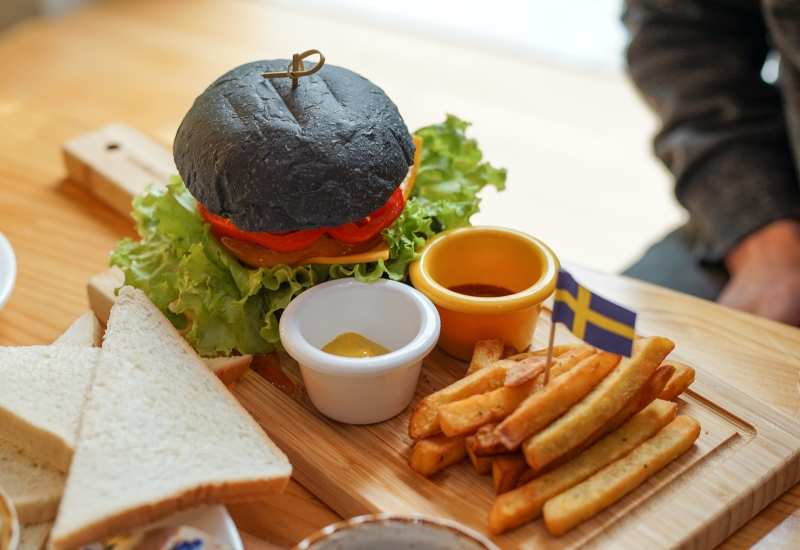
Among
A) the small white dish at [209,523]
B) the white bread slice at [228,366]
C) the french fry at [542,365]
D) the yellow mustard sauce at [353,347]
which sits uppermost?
the french fry at [542,365]

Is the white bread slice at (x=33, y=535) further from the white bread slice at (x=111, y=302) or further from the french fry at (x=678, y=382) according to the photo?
the french fry at (x=678, y=382)

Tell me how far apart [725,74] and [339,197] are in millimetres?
1705

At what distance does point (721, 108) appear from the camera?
2.63 metres

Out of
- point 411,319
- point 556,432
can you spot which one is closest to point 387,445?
point 411,319

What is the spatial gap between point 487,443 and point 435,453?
0.13m

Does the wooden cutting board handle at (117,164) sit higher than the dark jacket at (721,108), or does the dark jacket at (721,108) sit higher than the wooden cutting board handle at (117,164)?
the dark jacket at (721,108)

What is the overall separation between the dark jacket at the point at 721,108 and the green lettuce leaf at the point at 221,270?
977 mm

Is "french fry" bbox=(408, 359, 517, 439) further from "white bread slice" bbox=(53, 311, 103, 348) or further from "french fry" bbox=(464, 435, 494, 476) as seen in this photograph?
"white bread slice" bbox=(53, 311, 103, 348)

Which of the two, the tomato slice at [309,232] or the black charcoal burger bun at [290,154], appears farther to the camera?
the tomato slice at [309,232]

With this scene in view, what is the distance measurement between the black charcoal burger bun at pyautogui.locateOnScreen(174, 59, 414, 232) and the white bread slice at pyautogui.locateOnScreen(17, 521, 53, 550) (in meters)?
0.74

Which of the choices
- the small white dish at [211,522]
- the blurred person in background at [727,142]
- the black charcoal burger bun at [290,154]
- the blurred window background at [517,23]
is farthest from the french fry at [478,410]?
the blurred window background at [517,23]

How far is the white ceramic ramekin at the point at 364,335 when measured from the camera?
1581mm

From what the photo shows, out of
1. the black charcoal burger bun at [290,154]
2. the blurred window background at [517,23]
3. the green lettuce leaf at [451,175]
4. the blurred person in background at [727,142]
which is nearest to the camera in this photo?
the black charcoal burger bun at [290,154]

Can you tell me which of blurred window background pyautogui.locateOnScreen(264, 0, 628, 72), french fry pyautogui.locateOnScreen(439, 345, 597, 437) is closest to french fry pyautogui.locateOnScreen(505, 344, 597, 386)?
french fry pyautogui.locateOnScreen(439, 345, 597, 437)
